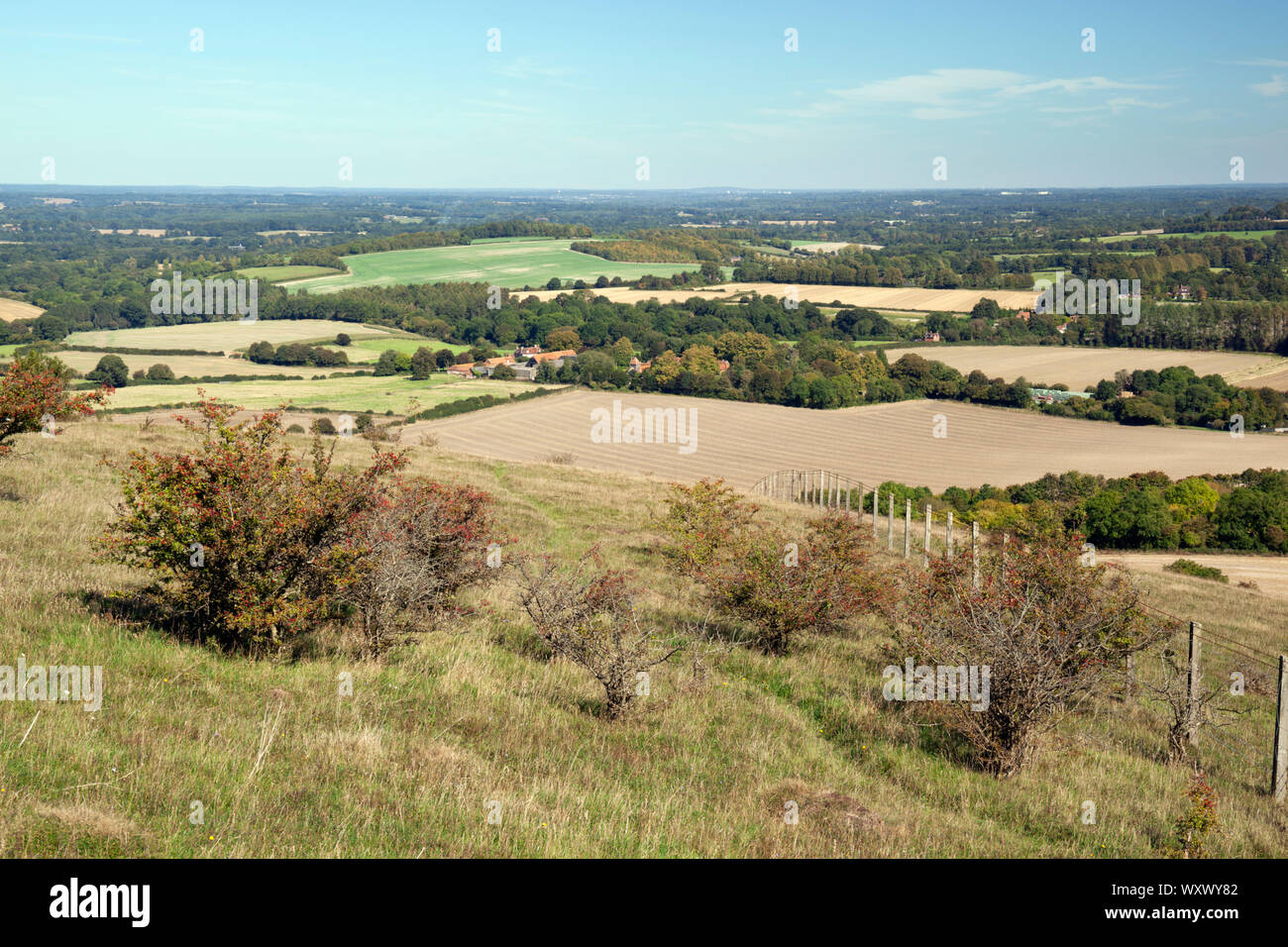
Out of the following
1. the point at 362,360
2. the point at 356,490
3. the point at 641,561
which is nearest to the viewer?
the point at 356,490

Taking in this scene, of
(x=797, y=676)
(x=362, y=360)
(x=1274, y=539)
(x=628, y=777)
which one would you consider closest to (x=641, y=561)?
(x=797, y=676)

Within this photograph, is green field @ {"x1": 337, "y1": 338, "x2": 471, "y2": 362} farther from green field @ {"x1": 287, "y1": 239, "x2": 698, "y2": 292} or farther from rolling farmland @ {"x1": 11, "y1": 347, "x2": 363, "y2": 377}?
green field @ {"x1": 287, "y1": 239, "x2": 698, "y2": 292}

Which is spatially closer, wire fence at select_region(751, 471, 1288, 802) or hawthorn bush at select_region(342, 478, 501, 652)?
wire fence at select_region(751, 471, 1288, 802)

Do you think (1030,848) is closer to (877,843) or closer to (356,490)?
(877,843)

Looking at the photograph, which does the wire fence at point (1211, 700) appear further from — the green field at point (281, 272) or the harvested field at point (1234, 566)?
the green field at point (281, 272)

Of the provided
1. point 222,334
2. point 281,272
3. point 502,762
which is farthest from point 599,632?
point 281,272

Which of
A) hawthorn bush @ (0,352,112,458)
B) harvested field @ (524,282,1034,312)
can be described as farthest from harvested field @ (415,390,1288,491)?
harvested field @ (524,282,1034,312)
